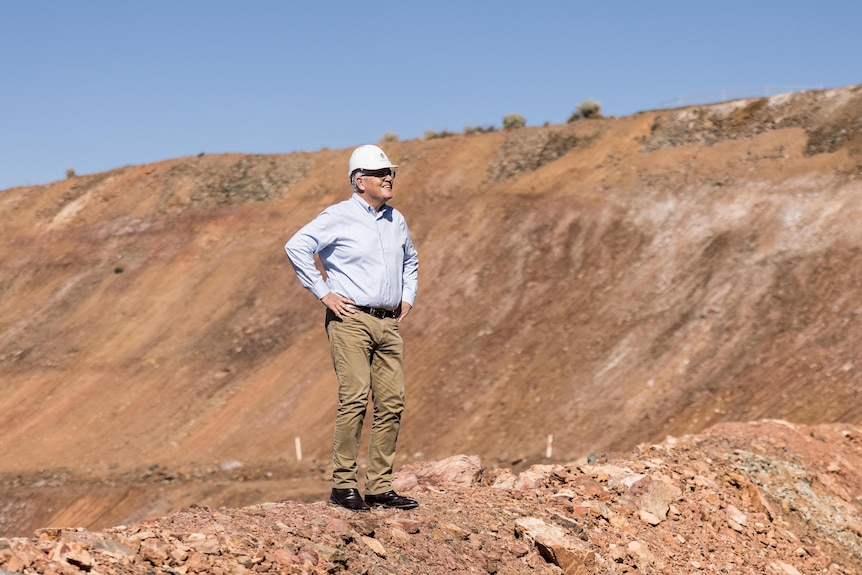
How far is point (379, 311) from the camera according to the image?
759 centimetres

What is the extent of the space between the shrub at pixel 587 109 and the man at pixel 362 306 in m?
33.8

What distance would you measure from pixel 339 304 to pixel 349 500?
1460 mm

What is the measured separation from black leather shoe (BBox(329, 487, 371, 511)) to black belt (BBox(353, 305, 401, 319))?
132 centimetres

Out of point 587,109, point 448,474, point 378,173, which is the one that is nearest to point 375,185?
point 378,173

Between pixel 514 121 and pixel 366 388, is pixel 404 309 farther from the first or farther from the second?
pixel 514 121

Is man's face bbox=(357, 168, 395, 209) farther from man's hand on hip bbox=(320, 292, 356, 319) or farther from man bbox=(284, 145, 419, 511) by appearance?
man's hand on hip bbox=(320, 292, 356, 319)

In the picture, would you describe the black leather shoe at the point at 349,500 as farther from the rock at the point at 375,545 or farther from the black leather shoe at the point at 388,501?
the rock at the point at 375,545

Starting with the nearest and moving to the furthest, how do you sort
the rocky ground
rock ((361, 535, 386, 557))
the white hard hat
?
the rocky ground, rock ((361, 535, 386, 557)), the white hard hat

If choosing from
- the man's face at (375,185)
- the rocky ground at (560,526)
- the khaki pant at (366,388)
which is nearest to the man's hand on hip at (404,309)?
the khaki pant at (366,388)

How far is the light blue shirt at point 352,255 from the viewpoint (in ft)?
24.4

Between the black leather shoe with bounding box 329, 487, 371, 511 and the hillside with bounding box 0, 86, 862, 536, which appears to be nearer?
the black leather shoe with bounding box 329, 487, 371, 511

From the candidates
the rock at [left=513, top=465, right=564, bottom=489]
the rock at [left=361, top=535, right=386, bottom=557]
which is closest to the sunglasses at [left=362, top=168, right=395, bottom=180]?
the rock at [left=361, top=535, right=386, bottom=557]

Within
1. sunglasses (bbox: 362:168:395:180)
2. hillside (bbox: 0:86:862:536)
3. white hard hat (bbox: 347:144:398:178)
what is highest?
white hard hat (bbox: 347:144:398:178)

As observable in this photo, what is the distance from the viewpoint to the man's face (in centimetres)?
767
